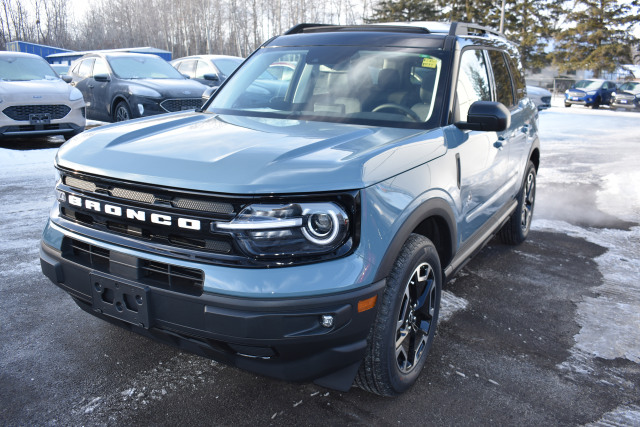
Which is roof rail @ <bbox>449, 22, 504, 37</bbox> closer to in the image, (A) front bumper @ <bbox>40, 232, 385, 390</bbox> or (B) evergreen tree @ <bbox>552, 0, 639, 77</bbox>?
(A) front bumper @ <bbox>40, 232, 385, 390</bbox>

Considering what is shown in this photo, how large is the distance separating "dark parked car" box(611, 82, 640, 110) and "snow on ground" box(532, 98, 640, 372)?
627 inches

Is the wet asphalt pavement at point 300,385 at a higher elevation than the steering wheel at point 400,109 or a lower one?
lower

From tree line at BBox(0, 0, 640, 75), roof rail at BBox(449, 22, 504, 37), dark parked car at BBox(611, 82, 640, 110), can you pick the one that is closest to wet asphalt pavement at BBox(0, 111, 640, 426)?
A: roof rail at BBox(449, 22, 504, 37)

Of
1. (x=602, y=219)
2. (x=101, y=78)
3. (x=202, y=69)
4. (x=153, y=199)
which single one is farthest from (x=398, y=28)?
(x=202, y=69)

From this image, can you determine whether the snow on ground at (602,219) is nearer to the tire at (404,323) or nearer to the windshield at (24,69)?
the tire at (404,323)

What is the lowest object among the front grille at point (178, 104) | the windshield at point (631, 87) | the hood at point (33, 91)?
the windshield at point (631, 87)

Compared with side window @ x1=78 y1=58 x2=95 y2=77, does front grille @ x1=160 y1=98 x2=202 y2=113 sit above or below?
below

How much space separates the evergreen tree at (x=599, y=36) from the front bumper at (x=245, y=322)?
48359 millimetres

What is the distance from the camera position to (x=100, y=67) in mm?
11789

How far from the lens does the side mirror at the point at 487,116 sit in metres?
3.03

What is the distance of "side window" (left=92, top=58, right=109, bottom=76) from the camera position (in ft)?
37.7

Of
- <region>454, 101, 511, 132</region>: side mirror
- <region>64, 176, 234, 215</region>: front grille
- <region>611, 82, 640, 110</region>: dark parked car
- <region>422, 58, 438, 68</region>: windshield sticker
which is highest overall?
<region>422, 58, 438, 68</region>: windshield sticker

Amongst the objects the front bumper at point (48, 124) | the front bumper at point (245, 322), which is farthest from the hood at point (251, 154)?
the front bumper at point (48, 124)

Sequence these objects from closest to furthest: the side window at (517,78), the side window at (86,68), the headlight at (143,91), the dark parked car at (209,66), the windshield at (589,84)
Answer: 1. the side window at (517,78)
2. the headlight at (143,91)
3. the side window at (86,68)
4. the dark parked car at (209,66)
5. the windshield at (589,84)
